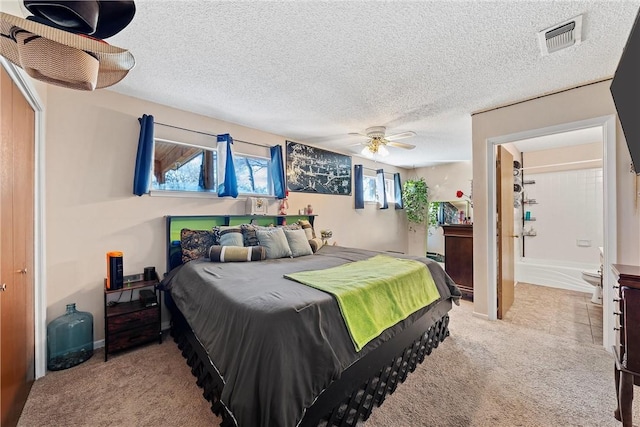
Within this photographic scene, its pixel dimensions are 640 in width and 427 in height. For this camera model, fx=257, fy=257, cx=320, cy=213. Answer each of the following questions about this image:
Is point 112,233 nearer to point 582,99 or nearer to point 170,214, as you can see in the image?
point 170,214

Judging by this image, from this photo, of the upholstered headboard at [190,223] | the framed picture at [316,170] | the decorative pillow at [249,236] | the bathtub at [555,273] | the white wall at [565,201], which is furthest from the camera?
the white wall at [565,201]

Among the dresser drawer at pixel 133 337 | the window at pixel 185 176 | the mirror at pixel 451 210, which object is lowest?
the dresser drawer at pixel 133 337

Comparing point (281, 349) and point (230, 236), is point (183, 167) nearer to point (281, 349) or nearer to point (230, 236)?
point (230, 236)

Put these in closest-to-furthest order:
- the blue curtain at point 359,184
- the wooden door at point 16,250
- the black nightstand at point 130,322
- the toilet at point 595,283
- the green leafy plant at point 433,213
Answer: the wooden door at point 16,250 → the black nightstand at point 130,322 → the toilet at point 595,283 → the blue curtain at point 359,184 → the green leafy plant at point 433,213

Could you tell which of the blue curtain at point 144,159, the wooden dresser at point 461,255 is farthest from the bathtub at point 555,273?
the blue curtain at point 144,159

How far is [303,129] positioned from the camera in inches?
149

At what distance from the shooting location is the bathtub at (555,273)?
4.40 meters

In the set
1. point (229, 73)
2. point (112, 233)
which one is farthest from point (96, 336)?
point (229, 73)

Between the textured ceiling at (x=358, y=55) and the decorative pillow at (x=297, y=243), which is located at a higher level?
the textured ceiling at (x=358, y=55)

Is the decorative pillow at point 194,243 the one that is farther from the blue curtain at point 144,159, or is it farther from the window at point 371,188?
the window at point 371,188

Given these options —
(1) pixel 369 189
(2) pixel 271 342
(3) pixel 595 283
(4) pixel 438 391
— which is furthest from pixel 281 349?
(1) pixel 369 189

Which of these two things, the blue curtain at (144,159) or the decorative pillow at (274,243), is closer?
the blue curtain at (144,159)

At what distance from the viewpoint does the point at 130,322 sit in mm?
2355

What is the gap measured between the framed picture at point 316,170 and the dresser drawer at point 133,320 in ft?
7.98
